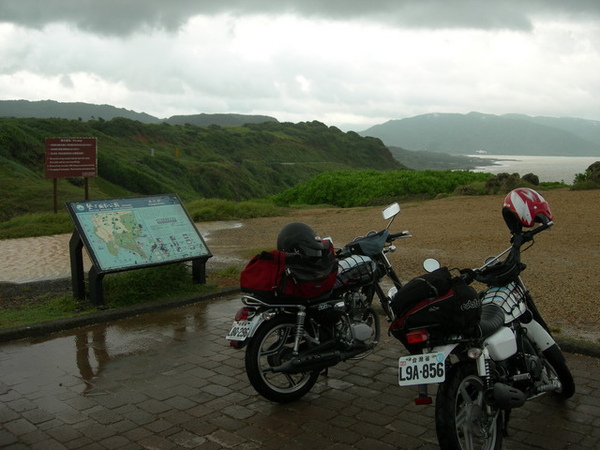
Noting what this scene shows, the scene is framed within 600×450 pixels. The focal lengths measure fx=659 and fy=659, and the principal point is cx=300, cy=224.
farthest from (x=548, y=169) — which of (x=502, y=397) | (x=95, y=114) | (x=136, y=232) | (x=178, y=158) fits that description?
(x=95, y=114)

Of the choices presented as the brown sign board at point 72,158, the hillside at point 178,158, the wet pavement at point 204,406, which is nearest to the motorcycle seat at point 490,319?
the wet pavement at point 204,406

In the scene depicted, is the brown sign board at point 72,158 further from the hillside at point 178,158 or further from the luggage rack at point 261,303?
the luggage rack at point 261,303

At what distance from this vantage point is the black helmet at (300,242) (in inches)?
191

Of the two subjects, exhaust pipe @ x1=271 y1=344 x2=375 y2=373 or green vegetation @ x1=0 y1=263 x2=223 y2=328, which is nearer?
exhaust pipe @ x1=271 y1=344 x2=375 y2=373

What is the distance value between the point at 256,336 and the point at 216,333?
2099 millimetres

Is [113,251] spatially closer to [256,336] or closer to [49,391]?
[49,391]

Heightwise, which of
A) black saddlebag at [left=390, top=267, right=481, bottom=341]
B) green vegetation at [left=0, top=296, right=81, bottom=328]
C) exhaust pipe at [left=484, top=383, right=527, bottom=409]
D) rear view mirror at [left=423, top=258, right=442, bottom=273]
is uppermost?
rear view mirror at [left=423, top=258, right=442, bottom=273]

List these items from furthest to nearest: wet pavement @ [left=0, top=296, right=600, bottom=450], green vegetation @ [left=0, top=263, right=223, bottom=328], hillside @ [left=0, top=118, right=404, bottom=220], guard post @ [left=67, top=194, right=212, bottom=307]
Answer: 1. hillside @ [left=0, top=118, right=404, bottom=220]
2. guard post @ [left=67, top=194, right=212, bottom=307]
3. green vegetation @ [left=0, top=263, right=223, bottom=328]
4. wet pavement @ [left=0, top=296, right=600, bottom=450]

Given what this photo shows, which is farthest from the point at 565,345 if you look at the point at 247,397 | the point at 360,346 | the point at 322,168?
the point at 322,168

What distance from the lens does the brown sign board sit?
17.1 metres

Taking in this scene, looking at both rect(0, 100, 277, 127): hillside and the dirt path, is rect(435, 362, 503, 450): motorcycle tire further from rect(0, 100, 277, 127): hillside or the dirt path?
rect(0, 100, 277, 127): hillside

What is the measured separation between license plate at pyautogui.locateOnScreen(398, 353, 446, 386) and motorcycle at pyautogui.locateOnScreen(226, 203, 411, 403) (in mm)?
1143

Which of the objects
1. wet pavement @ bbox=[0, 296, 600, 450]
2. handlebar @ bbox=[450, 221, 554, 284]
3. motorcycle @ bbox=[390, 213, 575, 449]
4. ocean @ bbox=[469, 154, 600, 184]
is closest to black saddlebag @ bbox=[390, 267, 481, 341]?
motorcycle @ bbox=[390, 213, 575, 449]

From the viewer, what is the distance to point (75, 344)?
20.2ft
